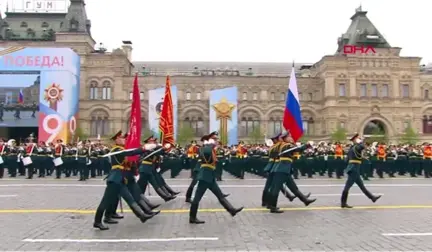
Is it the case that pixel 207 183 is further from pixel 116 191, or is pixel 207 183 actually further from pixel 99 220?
pixel 99 220

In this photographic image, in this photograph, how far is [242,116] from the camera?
5819 cm

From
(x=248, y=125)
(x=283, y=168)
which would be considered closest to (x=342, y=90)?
(x=248, y=125)

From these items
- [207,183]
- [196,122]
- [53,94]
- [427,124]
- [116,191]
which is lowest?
[116,191]

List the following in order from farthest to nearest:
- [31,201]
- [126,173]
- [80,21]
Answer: [80,21]
[31,201]
[126,173]

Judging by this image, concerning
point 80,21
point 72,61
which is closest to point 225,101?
point 72,61

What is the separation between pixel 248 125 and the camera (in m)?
58.4

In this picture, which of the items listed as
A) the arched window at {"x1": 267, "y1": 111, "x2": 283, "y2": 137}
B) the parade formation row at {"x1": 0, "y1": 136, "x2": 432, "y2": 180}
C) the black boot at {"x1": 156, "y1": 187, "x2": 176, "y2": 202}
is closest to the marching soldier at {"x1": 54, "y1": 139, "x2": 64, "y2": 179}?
the parade formation row at {"x1": 0, "y1": 136, "x2": 432, "y2": 180}

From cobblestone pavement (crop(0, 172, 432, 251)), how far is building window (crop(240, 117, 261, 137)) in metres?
44.4

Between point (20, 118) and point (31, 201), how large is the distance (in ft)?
137

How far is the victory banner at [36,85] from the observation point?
50812 mm

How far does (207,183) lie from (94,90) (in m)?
Result: 49.6

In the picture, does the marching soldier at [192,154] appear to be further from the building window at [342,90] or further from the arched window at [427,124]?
the arched window at [427,124]

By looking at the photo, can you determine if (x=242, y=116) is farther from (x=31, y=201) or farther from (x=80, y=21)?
(x=31, y=201)

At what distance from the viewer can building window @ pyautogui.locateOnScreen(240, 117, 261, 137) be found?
191ft
